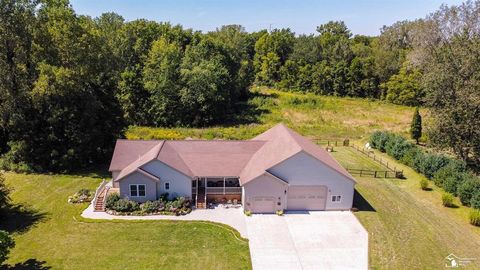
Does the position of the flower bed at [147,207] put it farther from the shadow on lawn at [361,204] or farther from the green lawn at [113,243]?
the shadow on lawn at [361,204]

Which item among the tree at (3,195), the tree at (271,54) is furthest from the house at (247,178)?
the tree at (271,54)

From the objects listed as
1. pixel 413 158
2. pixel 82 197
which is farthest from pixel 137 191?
pixel 413 158

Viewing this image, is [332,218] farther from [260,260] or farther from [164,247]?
[164,247]

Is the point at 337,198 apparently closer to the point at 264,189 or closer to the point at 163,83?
the point at 264,189

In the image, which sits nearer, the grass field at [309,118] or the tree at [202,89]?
the grass field at [309,118]

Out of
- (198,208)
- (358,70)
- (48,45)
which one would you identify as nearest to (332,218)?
(198,208)

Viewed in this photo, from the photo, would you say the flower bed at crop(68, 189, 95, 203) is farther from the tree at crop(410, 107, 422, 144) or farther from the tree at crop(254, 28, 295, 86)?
the tree at crop(254, 28, 295, 86)

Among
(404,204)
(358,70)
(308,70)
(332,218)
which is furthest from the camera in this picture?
(308,70)
